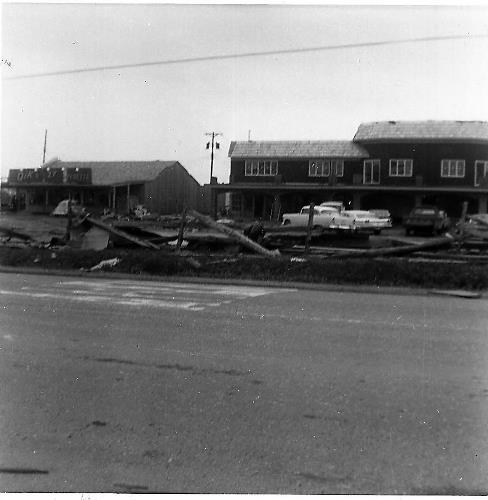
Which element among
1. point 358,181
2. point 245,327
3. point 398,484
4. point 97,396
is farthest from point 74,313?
point 358,181

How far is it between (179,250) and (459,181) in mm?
32056

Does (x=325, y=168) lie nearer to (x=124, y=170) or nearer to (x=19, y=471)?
(x=124, y=170)

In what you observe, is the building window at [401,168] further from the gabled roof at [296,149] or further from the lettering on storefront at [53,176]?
the lettering on storefront at [53,176]

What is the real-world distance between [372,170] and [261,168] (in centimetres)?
788

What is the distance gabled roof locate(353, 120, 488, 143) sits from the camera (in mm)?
48844

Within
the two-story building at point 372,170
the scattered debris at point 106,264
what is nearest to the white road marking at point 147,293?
the scattered debris at point 106,264

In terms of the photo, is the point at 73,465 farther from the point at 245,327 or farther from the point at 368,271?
the point at 368,271

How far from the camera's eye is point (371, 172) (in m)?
50.9

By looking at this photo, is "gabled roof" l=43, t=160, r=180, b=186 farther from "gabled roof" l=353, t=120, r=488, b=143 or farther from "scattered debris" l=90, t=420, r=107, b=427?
"scattered debris" l=90, t=420, r=107, b=427

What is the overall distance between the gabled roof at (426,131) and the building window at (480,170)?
152 centimetres

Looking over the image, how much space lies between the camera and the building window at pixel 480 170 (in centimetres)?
4853

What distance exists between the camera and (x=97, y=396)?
20.9ft

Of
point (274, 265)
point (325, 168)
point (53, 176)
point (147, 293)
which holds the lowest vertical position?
point (147, 293)

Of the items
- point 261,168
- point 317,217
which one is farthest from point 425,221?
point 261,168
